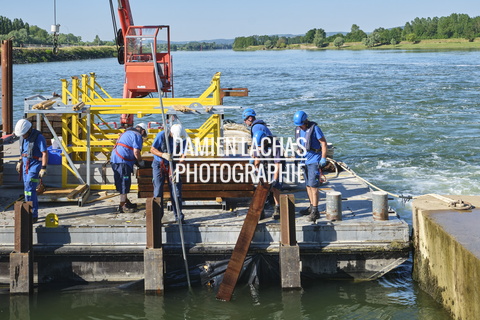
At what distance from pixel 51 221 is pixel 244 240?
3039 mm

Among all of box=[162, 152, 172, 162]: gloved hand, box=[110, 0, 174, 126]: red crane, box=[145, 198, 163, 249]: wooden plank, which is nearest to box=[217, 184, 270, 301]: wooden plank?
box=[145, 198, 163, 249]: wooden plank

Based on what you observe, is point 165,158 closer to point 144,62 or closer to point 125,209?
point 125,209

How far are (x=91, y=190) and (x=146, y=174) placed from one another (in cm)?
190

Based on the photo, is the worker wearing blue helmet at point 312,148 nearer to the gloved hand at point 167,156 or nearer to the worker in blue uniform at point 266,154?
the worker in blue uniform at point 266,154

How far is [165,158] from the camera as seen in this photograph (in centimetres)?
1014

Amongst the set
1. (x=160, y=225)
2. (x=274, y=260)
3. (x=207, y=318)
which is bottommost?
(x=207, y=318)

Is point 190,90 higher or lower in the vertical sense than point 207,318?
higher

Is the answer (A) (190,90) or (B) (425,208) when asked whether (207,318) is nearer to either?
(B) (425,208)

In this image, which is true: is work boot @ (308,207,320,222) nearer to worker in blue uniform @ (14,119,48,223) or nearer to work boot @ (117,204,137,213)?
work boot @ (117,204,137,213)

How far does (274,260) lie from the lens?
34.0 feet

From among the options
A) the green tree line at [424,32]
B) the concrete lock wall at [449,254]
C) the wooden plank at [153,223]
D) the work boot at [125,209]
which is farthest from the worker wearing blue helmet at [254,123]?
the green tree line at [424,32]

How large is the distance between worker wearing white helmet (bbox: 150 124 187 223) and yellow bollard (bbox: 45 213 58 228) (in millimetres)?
1584

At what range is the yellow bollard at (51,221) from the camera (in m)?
10.2

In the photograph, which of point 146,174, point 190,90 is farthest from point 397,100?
point 146,174
